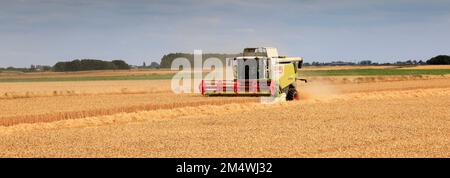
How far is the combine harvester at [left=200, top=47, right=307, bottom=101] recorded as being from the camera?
33781mm

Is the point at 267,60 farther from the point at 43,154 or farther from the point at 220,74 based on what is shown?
the point at 43,154

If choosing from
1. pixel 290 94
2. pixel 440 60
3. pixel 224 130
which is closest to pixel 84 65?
pixel 440 60

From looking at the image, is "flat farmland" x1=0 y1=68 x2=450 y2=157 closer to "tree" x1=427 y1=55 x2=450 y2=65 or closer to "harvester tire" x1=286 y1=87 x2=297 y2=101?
"harvester tire" x1=286 y1=87 x2=297 y2=101

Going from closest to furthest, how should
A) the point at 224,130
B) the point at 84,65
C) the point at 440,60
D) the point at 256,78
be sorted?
the point at 224,130 < the point at 256,78 < the point at 84,65 < the point at 440,60

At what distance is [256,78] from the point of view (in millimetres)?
34375

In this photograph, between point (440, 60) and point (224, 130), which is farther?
point (440, 60)

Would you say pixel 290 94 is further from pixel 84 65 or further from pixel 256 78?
pixel 84 65

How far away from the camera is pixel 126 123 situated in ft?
76.9

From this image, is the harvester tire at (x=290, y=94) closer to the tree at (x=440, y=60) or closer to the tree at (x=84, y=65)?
the tree at (x=84, y=65)

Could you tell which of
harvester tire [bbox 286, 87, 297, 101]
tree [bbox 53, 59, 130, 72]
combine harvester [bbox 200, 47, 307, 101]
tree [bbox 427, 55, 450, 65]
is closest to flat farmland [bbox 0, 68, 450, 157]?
combine harvester [bbox 200, 47, 307, 101]

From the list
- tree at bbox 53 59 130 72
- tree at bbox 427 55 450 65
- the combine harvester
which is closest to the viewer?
the combine harvester
